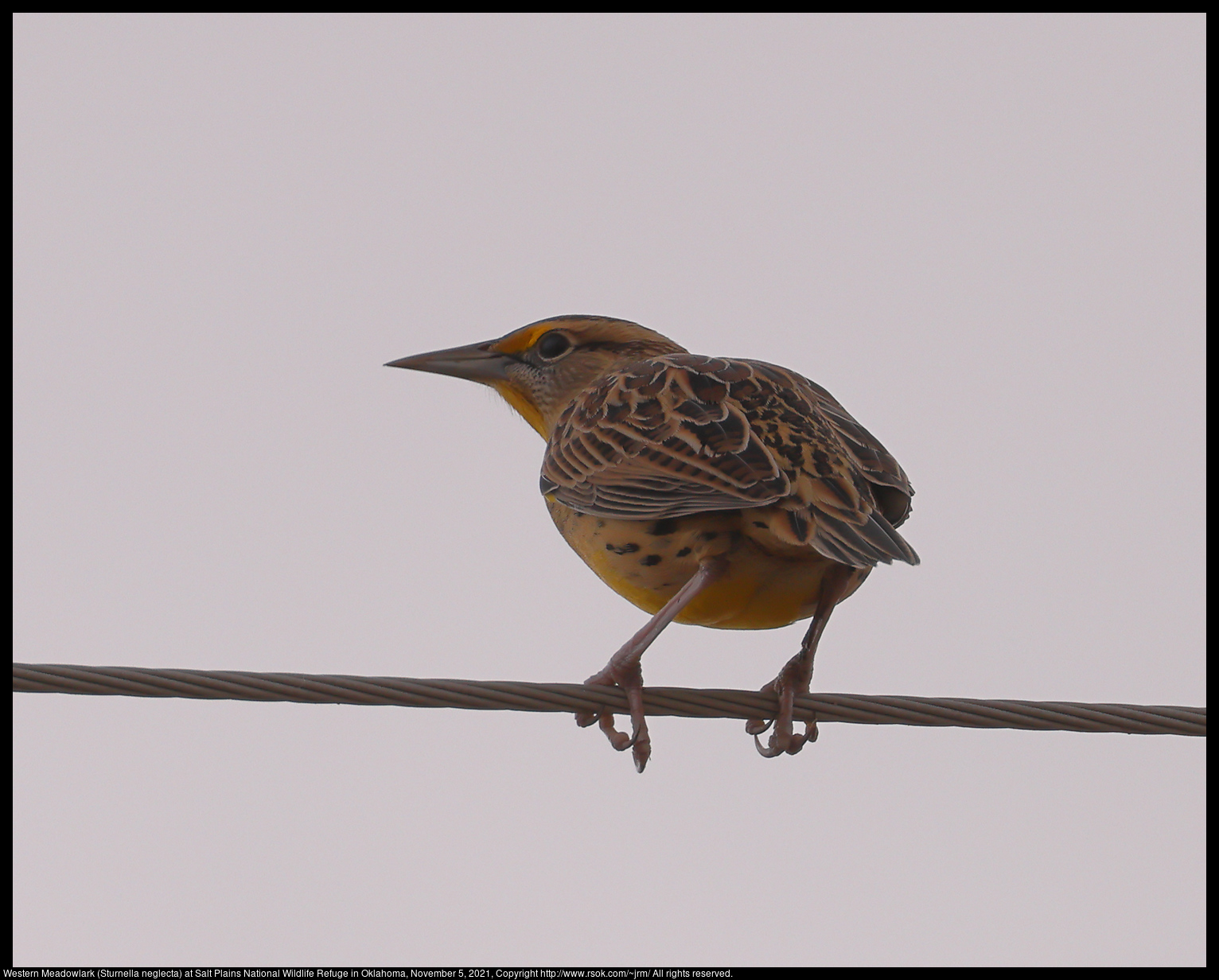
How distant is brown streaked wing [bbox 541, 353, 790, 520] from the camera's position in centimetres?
705

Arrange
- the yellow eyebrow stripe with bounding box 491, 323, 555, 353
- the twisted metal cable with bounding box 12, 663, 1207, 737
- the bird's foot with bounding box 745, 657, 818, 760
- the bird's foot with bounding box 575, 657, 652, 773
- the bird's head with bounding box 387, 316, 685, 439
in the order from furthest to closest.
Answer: the yellow eyebrow stripe with bounding box 491, 323, 555, 353 → the bird's head with bounding box 387, 316, 685, 439 → the bird's foot with bounding box 745, 657, 818, 760 → the bird's foot with bounding box 575, 657, 652, 773 → the twisted metal cable with bounding box 12, 663, 1207, 737

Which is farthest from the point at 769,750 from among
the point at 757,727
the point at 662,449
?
the point at 662,449

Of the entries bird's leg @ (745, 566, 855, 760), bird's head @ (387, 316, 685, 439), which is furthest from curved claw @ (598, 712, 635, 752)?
bird's head @ (387, 316, 685, 439)

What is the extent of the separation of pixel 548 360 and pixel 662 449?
108 inches

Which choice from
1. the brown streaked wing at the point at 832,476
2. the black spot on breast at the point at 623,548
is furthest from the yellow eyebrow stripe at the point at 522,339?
the black spot on breast at the point at 623,548

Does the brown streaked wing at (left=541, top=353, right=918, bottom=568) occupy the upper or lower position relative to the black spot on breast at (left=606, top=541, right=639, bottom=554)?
upper

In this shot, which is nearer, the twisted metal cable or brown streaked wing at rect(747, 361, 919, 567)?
the twisted metal cable

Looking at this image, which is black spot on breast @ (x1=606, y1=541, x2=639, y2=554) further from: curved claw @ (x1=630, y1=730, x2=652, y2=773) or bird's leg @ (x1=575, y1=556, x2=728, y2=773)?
curved claw @ (x1=630, y1=730, x2=652, y2=773)

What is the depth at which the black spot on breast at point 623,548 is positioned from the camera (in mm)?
7570

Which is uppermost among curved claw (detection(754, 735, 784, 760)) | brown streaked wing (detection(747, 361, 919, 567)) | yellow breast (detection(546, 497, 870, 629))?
brown streaked wing (detection(747, 361, 919, 567))

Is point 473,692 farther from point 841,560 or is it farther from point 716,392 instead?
point 716,392

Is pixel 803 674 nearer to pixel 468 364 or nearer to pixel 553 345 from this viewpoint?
pixel 553 345

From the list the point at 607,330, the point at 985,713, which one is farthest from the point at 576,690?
the point at 607,330

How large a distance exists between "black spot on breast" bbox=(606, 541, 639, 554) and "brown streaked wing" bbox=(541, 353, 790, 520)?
8.3 inches
